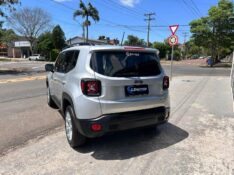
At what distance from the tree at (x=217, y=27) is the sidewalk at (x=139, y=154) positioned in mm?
31861

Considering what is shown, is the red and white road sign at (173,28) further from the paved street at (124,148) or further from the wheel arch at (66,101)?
the wheel arch at (66,101)

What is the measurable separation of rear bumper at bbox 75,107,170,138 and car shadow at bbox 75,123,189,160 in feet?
1.68

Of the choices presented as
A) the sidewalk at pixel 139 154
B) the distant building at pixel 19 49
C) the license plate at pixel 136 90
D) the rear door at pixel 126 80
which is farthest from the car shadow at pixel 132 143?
the distant building at pixel 19 49

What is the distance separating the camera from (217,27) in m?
34.6

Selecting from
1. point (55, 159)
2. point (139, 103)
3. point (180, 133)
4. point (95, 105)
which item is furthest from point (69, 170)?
point (180, 133)

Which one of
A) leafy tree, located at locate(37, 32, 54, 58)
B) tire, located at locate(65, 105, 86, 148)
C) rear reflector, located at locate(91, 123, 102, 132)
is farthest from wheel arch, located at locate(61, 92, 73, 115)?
leafy tree, located at locate(37, 32, 54, 58)

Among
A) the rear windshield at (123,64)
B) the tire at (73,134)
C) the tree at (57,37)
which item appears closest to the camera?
the rear windshield at (123,64)

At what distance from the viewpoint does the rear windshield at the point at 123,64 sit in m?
3.88

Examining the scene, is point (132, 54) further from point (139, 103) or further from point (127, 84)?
point (139, 103)

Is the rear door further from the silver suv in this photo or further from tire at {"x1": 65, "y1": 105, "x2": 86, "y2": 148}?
tire at {"x1": 65, "y1": 105, "x2": 86, "y2": 148}

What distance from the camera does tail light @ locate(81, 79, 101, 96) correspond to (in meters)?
3.78

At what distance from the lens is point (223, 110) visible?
743 cm

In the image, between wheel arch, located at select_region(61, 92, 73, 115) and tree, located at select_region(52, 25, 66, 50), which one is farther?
tree, located at select_region(52, 25, 66, 50)

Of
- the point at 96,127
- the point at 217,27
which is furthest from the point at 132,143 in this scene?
the point at 217,27
